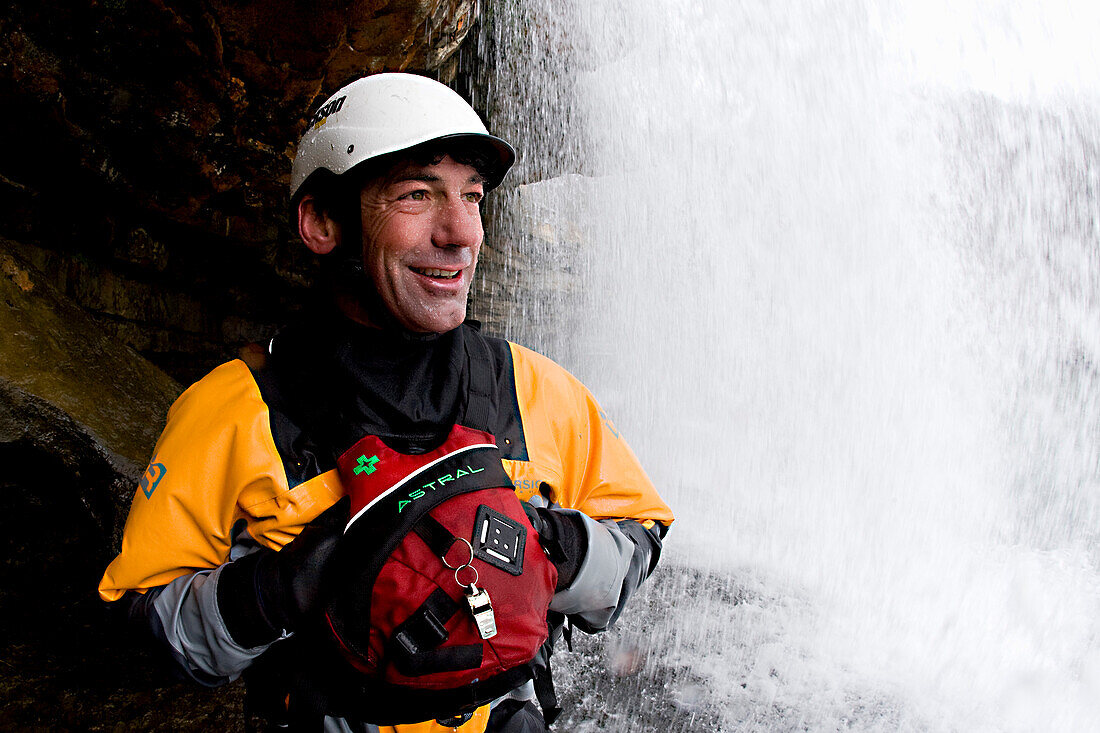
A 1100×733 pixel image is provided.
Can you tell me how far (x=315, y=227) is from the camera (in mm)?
1634

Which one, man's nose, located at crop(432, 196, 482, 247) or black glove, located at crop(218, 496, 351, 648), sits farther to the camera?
man's nose, located at crop(432, 196, 482, 247)

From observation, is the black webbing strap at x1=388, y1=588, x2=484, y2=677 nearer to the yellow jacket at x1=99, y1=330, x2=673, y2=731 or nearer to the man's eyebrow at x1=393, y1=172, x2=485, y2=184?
the yellow jacket at x1=99, y1=330, x2=673, y2=731

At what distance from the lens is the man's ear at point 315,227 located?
1.61 m

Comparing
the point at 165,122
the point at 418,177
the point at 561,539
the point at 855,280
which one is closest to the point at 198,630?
the point at 561,539

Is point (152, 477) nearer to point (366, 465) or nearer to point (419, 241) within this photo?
point (366, 465)

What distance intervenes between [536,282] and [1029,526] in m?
5.79

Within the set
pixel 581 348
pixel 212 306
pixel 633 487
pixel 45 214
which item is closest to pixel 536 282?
pixel 581 348

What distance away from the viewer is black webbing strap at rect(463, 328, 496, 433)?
58.7 inches

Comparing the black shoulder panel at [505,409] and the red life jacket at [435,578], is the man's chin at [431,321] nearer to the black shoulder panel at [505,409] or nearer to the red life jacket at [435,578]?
the black shoulder panel at [505,409]

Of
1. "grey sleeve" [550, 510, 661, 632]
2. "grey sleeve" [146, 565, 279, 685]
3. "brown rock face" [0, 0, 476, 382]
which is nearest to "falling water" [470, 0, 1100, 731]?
"brown rock face" [0, 0, 476, 382]

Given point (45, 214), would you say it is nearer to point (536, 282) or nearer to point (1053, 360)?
point (536, 282)

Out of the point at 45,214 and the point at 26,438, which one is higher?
the point at 45,214

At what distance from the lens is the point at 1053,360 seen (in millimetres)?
6473

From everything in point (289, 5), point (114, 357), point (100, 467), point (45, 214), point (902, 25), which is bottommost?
point (100, 467)
